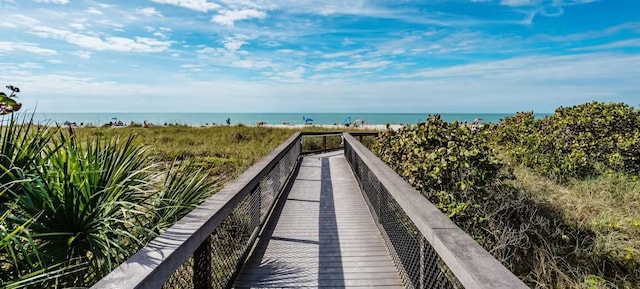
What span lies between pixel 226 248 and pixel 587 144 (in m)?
9.33

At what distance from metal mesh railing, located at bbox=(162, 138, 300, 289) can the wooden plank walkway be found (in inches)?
5.7

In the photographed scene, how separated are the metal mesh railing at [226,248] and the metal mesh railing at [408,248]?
1.44 metres

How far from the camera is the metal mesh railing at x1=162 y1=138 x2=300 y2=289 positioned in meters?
2.34

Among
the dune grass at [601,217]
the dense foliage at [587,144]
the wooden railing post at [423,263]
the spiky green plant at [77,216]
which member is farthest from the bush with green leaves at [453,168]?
the dense foliage at [587,144]

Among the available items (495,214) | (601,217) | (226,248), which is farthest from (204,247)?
(601,217)

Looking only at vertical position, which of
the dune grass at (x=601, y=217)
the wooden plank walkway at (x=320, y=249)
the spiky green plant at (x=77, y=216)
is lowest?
the dune grass at (x=601, y=217)

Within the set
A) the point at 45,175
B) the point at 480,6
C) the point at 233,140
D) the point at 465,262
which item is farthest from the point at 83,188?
the point at 480,6

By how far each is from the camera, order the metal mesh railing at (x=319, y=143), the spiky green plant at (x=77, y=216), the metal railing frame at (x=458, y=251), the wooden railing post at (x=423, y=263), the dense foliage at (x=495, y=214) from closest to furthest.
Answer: the metal railing frame at (x=458, y=251) → the spiky green plant at (x=77, y=216) → the wooden railing post at (x=423, y=263) → the dense foliage at (x=495, y=214) → the metal mesh railing at (x=319, y=143)

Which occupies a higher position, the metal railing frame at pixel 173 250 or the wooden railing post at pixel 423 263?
the metal railing frame at pixel 173 250

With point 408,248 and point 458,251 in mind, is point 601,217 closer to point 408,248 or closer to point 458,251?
point 408,248

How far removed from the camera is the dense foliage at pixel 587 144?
8.59 metres

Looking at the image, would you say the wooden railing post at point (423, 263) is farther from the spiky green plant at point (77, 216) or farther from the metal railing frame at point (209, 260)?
the spiky green plant at point (77, 216)

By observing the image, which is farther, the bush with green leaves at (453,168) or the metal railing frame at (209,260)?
the bush with green leaves at (453,168)

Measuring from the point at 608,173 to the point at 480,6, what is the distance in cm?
1186
